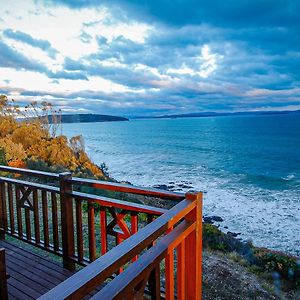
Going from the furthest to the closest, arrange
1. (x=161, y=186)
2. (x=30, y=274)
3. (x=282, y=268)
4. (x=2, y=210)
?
(x=161, y=186) < (x=282, y=268) < (x=2, y=210) < (x=30, y=274)

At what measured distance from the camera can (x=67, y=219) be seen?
8.54ft

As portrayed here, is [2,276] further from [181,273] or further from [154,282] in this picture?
[181,273]

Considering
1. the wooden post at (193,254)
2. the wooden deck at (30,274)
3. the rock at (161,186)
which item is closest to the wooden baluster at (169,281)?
the wooden post at (193,254)

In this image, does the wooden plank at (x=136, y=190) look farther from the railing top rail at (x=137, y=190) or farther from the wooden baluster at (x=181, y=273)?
the wooden baluster at (x=181, y=273)

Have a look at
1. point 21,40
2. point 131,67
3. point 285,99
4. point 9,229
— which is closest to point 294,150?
point 285,99

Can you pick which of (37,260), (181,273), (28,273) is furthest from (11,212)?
(181,273)

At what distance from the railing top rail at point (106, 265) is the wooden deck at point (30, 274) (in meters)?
1.65

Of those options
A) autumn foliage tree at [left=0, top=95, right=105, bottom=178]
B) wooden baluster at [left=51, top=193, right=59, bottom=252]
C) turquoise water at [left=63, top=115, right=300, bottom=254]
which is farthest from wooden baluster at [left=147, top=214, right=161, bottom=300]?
turquoise water at [left=63, top=115, right=300, bottom=254]

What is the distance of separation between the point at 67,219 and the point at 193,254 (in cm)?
148

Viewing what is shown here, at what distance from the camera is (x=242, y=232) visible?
Result: 11984 mm

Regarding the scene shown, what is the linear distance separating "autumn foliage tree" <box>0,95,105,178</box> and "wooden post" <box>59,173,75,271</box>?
823 centimetres

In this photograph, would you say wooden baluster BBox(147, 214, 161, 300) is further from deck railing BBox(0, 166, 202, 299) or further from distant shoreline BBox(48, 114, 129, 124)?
distant shoreline BBox(48, 114, 129, 124)

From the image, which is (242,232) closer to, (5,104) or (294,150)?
(5,104)

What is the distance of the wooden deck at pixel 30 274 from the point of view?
2279 millimetres
